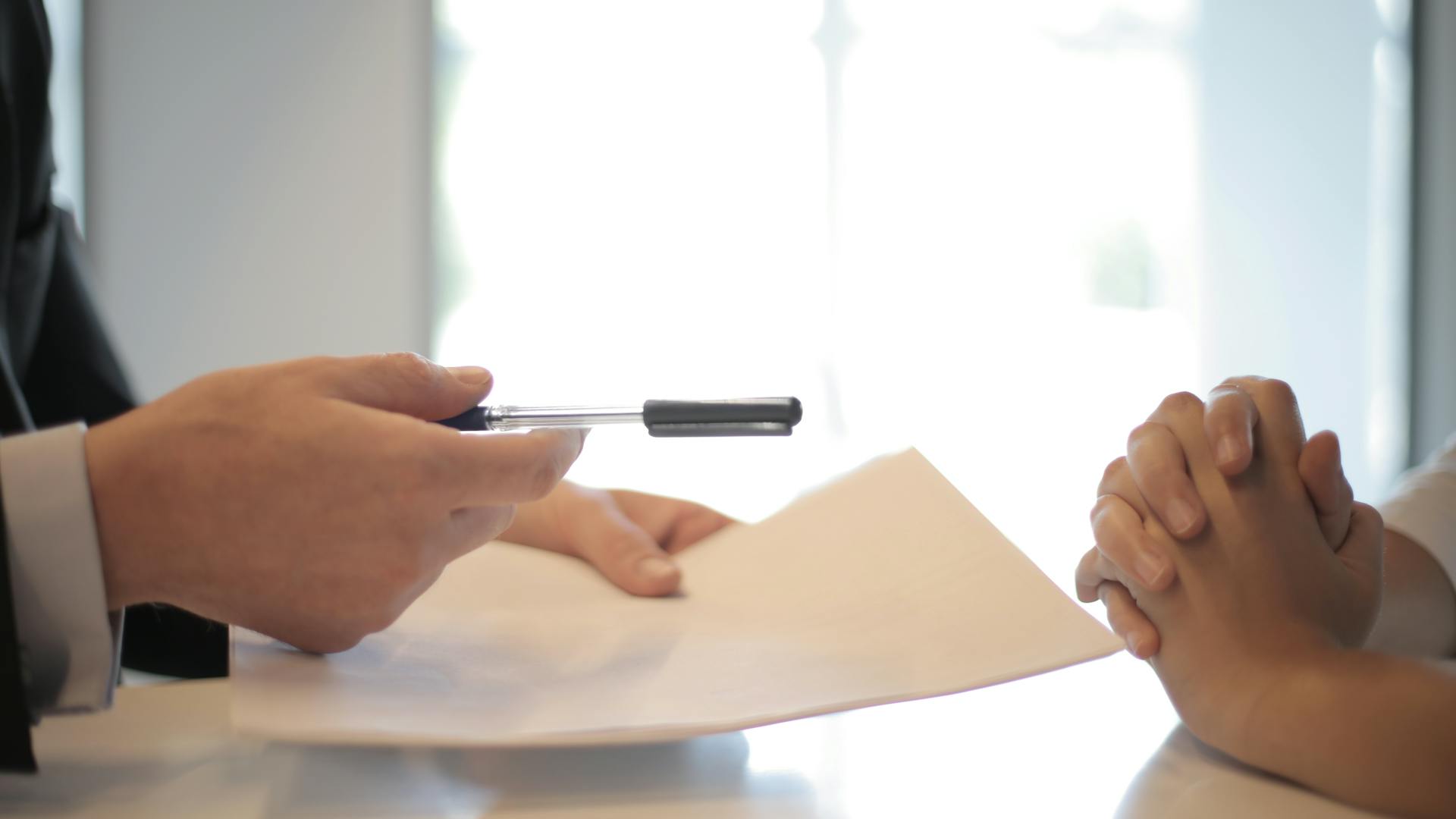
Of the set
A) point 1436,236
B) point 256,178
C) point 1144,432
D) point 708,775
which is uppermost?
point 256,178

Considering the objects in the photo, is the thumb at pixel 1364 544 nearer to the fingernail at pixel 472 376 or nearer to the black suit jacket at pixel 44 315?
the fingernail at pixel 472 376

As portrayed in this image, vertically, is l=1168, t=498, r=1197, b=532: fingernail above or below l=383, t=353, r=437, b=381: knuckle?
below

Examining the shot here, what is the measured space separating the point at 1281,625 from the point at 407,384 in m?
0.34

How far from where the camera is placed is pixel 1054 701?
418 millimetres

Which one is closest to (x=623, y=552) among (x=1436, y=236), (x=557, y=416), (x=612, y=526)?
(x=612, y=526)

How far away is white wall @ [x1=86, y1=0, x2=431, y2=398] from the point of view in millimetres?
2266

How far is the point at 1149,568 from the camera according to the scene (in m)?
0.38

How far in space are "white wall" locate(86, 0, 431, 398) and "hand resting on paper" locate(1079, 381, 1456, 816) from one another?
2225mm

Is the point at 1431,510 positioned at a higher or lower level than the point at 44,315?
lower

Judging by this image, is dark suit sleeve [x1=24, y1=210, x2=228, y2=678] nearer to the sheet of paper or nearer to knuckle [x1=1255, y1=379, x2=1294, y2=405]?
the sheet of paper

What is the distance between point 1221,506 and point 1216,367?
2756mm

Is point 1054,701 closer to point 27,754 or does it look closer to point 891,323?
point 27,754

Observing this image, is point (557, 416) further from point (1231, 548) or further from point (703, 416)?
point (1231, 548)

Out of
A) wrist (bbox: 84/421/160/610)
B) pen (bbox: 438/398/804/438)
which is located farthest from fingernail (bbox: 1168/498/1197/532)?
wrist (bbox: 84/421/160/610)
